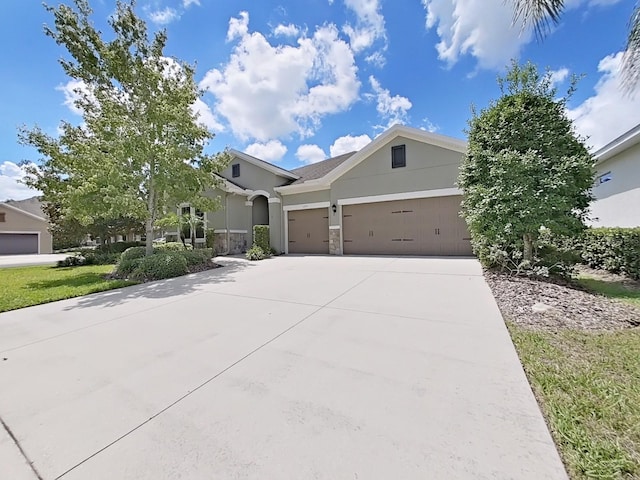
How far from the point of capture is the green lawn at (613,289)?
5.26 meters

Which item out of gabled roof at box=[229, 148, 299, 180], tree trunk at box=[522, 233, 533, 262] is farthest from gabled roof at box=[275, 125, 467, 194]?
tree trunk at box=[522, 233, 533, 262]

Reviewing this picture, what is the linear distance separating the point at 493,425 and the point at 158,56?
1376 cm

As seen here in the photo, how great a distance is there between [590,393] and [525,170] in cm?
549

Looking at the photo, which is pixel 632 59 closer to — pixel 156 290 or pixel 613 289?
pixel 613 289

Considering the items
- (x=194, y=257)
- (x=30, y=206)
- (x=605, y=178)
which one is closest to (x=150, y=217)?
(x=194, y=257)

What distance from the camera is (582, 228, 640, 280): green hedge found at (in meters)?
6.75

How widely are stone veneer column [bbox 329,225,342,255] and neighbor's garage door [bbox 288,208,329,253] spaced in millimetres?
425

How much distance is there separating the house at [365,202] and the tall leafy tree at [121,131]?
3600 millimetres

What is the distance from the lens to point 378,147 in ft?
42.6

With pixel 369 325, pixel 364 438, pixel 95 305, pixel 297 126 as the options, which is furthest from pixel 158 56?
pixel 364 438

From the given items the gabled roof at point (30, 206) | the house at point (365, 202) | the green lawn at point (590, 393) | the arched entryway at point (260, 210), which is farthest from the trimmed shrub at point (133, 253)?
the gabled roof at point (30, 206)

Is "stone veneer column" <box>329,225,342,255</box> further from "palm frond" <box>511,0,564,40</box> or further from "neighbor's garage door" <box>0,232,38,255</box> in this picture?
"neighbor's garage door" <box>0,232,38,255</box>

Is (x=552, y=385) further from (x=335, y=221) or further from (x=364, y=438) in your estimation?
(x=335, y=221)

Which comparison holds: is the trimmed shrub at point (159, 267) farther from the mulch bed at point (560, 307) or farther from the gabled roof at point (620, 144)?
the gabled roof at point (620, 144)
